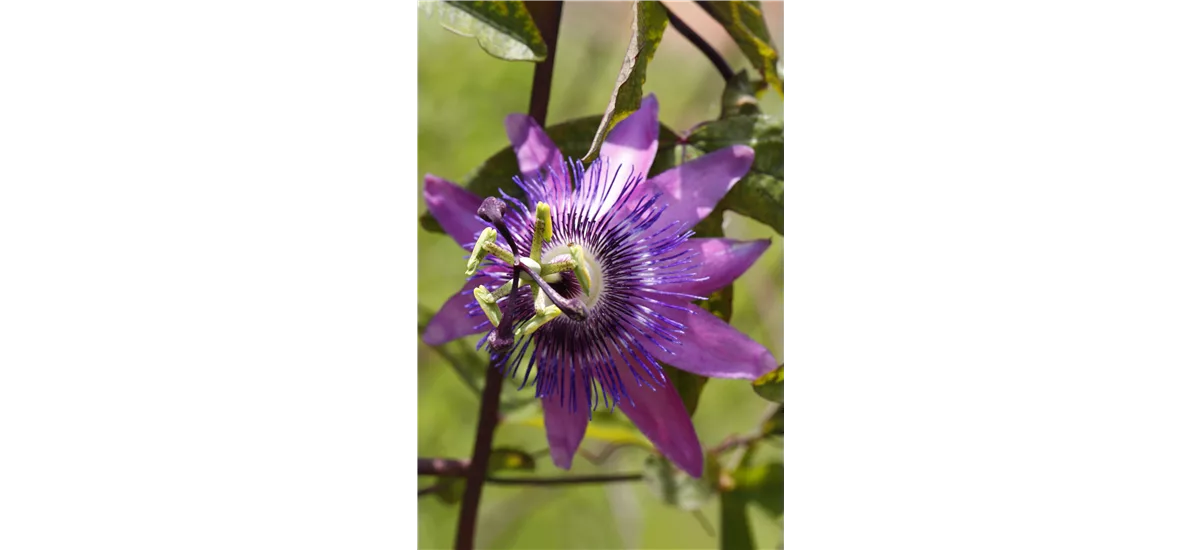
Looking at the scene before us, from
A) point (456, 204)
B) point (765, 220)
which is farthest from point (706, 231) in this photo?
point (456, 204)

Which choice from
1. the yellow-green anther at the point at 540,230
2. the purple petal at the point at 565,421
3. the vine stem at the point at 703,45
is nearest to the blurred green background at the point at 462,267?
the vine stem at the point at 703,45

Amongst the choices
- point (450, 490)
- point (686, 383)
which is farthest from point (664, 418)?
point (450, 490)

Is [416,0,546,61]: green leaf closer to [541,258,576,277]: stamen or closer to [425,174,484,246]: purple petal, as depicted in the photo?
[425,174,484,246]: purple petal

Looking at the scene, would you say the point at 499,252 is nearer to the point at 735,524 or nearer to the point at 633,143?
the point at 633,143

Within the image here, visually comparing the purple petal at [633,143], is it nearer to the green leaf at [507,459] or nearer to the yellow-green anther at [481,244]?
the yellow-green anther at [481,244]

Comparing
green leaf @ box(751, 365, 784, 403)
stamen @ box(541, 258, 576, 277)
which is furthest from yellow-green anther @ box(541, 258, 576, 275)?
green leaf @ box(751, 365, 784, 403)

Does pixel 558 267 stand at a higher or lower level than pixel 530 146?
lower
